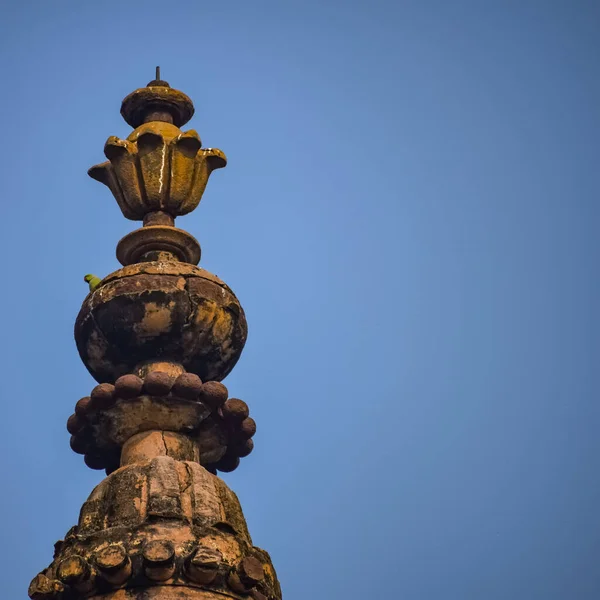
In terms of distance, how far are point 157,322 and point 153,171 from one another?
54.0 inches

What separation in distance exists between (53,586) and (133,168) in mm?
3211

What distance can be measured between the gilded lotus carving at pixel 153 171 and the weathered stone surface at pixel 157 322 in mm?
801

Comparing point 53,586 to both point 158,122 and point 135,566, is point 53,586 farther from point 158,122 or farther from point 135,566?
point 158,122

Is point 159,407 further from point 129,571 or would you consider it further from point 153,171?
point 153,171

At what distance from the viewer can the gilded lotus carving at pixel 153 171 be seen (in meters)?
8.34

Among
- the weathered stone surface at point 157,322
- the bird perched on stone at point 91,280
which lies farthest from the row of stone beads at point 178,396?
the bird perched on stone at point 91,280

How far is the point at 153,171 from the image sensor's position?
8367 mm

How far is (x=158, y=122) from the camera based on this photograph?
28.8ft

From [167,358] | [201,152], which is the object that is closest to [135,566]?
[167,358]

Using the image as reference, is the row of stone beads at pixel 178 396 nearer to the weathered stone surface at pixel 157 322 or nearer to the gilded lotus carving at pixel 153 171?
the weathered stone surface at pixel 157 322

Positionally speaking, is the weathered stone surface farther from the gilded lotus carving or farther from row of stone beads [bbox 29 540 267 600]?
row of stone beads [bbox 29 540 267 600]

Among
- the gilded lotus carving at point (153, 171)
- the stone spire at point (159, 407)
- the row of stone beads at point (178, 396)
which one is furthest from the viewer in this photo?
the gilded lotus carving at point (153, 171)

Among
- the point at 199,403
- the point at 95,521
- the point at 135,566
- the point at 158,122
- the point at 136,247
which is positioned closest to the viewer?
the point at 135,566

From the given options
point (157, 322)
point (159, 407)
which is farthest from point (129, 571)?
point (157, 322)
